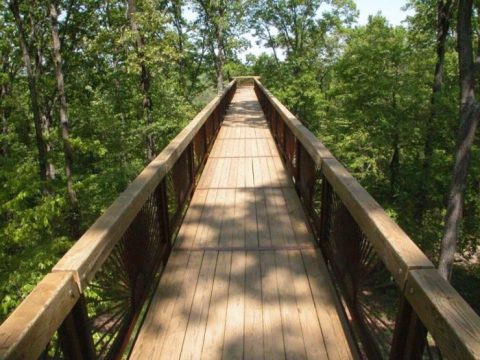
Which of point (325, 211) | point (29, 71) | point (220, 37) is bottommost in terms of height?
point (325, 211)

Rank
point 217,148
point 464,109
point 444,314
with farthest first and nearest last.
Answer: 1. point 217,148
2. point 464,109
3. point 444,314

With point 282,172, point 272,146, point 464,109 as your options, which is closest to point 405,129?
point 464,109

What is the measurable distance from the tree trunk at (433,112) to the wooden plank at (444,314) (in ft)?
44.2

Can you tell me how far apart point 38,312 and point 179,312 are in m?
1.79

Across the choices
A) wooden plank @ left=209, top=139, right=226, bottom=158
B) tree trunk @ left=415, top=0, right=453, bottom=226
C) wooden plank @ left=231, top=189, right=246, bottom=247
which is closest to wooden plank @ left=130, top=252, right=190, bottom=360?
wooden plank @ left=231, top=189, right=246, bottom=247

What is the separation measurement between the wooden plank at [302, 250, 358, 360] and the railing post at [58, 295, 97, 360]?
1.59 meters

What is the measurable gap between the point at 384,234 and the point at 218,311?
1616 millimetres

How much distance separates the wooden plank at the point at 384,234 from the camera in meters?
1.83

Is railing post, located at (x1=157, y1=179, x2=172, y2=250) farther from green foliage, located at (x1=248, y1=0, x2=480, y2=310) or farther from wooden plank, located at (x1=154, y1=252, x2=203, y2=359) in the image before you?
green foliage, located at (x1=248, y1=0, x2=480, y2=310)

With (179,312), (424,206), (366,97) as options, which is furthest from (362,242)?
(366,97)

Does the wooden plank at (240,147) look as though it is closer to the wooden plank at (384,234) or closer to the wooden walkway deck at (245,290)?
the wooden walkway deck at (245,290)

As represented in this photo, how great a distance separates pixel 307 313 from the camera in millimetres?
3104

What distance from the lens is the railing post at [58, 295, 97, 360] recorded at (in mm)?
1801

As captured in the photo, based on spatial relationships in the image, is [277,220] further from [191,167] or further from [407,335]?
[407,335]
